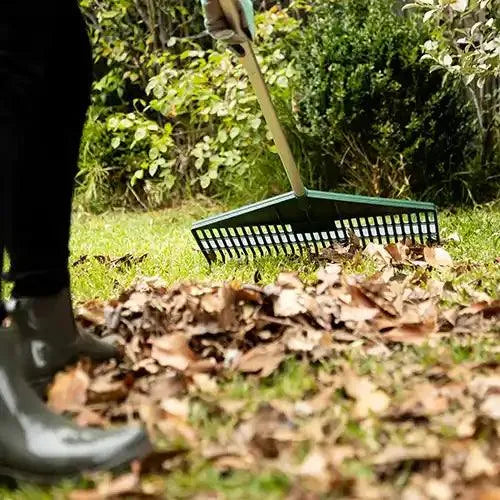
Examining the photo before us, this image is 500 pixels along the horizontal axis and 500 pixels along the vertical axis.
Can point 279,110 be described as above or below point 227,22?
below

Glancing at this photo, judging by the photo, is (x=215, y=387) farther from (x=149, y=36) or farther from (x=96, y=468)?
(x=149, y=36)

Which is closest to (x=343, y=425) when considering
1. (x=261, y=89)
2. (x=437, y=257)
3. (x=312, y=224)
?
(x=437, y=257)

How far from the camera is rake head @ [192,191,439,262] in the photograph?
107 inches

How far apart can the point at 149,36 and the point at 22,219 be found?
172 inches

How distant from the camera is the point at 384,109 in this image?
4039mm

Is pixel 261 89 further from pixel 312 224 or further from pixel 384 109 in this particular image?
pixel 384 109

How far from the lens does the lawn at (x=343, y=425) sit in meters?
1.01

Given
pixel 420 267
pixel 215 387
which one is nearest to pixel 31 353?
pixel 215 387

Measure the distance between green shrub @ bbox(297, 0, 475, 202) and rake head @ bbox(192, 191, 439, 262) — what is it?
1289 millimetres

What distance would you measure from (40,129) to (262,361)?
0.54 metres

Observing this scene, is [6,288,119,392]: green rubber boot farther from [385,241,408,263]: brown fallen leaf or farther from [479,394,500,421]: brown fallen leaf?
[385,241,408,263]: brown fallen leaf

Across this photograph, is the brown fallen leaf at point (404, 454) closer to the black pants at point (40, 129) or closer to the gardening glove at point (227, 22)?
the black pants at point (40, 129)

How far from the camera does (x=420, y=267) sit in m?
2.40

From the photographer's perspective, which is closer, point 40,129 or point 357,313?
point 40,129
